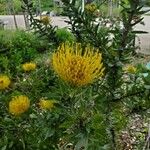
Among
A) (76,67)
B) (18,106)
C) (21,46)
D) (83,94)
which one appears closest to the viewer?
(76,67)

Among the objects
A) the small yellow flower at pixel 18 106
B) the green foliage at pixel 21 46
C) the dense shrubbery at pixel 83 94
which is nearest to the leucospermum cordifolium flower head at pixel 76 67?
the dense shrubbery at pixel 83 94

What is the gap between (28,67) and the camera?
256 cm

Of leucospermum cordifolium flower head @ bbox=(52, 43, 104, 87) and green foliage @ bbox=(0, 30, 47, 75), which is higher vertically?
leucospermum cordifolium flower head @ bbox=(52, 43, 104, 87)

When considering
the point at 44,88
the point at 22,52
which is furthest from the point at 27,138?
the point at 22,52

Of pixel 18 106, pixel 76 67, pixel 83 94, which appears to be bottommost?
pixel 18 106

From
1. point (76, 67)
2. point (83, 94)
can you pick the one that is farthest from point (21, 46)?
point (76, 67)

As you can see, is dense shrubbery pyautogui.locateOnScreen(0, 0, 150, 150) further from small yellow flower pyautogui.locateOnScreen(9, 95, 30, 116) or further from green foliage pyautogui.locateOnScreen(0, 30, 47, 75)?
green foliage pyautogui.locateOnScreen(0, 30, 47, 75)

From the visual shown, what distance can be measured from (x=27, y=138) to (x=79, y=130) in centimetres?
62

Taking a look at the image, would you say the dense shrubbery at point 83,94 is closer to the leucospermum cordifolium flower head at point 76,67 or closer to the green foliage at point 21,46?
the leucospermum cordifolium flower head at point 76,67

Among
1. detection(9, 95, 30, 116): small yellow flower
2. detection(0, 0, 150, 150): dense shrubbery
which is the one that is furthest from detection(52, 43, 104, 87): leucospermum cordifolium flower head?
detection(9, 95, 30, 116): small yellow flower

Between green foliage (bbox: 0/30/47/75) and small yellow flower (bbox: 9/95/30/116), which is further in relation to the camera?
green foliage (bbox: 0/30/47/75)

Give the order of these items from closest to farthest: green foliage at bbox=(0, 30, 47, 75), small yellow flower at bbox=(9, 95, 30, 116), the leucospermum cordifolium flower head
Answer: the leucospermum cordifolium flower head, small yellow flower at bbox=(9, 95, 30, 116), green foliage at bbox=(0, 30, 47, 75)

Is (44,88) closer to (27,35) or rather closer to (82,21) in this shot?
(82,21)

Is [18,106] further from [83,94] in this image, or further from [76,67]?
[76,67]
